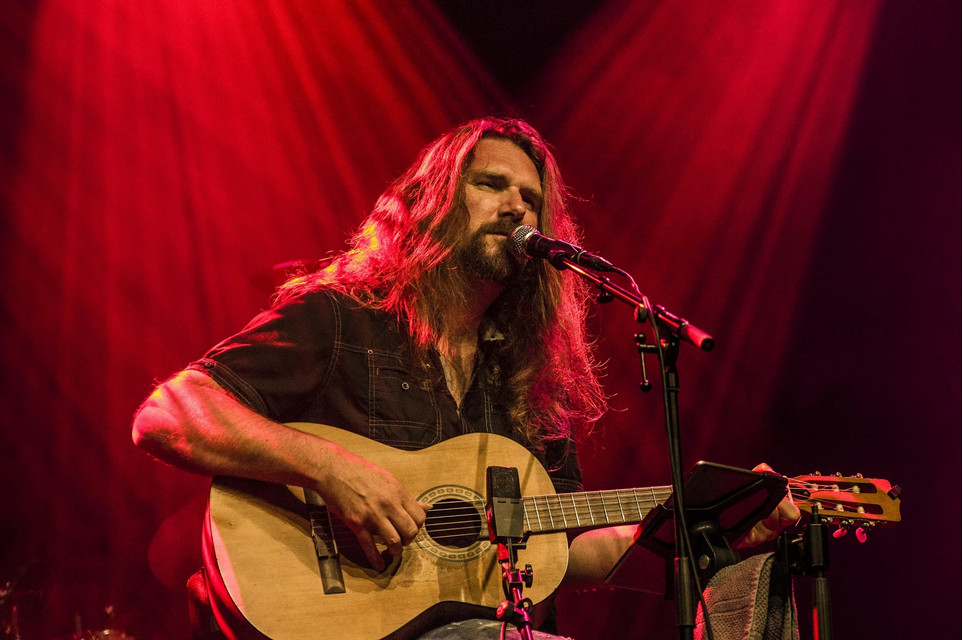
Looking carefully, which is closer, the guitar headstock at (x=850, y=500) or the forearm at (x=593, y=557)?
the guitar headstock at (x=850, y=500)

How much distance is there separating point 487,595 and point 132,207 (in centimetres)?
350

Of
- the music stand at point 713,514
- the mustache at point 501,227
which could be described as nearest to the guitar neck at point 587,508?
the music stand at point 713,514

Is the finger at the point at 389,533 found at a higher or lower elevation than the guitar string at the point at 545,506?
lower

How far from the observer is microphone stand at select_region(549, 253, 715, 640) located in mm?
1761

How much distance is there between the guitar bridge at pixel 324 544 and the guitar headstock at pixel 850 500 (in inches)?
66.7

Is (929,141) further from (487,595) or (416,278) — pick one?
(487,595)

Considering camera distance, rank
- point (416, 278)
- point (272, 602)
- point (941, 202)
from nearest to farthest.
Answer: point (272, 602) < point (416, 278) < point (941, 202)

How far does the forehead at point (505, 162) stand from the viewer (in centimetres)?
351

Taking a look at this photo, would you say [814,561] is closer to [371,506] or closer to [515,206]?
[371,506]

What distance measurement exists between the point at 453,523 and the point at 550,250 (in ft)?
3.09

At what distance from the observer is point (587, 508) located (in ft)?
9.02

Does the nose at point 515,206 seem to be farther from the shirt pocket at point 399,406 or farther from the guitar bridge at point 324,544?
the guitar bridge at point 324,544

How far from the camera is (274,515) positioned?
238 cm

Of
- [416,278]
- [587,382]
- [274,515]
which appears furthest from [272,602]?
[587,382]
